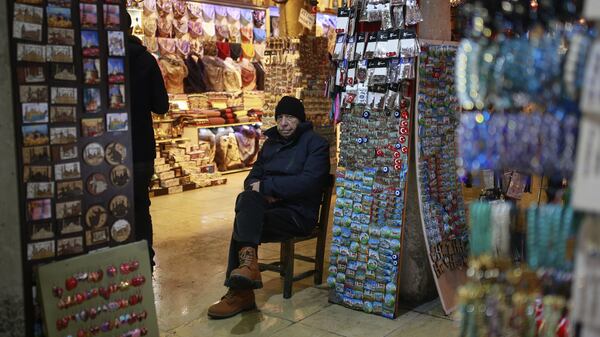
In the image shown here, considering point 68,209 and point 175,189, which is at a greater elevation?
point 68,209

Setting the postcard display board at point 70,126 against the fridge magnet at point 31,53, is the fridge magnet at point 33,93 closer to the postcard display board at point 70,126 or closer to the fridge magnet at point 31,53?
the postcard display board at point 70,126

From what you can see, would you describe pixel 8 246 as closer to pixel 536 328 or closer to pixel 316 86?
pixel 536 328

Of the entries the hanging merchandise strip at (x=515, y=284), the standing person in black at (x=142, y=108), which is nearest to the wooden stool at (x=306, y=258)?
the standing person in black at (x=142, y=108)

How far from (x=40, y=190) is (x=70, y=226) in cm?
23

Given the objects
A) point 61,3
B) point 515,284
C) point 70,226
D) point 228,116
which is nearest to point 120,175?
point 70,226

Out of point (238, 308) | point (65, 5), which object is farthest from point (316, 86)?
point (65, 5)

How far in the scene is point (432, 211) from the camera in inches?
152

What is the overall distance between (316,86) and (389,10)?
10.8 ft

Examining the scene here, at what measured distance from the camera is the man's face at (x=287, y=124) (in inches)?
169

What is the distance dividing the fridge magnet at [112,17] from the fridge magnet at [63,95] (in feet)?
1.10

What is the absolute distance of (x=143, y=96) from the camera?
4.10 metres

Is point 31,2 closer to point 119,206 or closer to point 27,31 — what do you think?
point 27,31

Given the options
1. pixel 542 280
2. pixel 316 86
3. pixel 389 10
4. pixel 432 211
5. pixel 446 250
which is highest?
pixel 389 10

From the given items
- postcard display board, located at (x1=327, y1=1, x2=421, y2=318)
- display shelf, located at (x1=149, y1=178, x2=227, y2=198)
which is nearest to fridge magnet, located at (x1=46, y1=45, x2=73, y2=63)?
postcard display board, located at (x1=327, y1=1, x2=421, y2=318)
